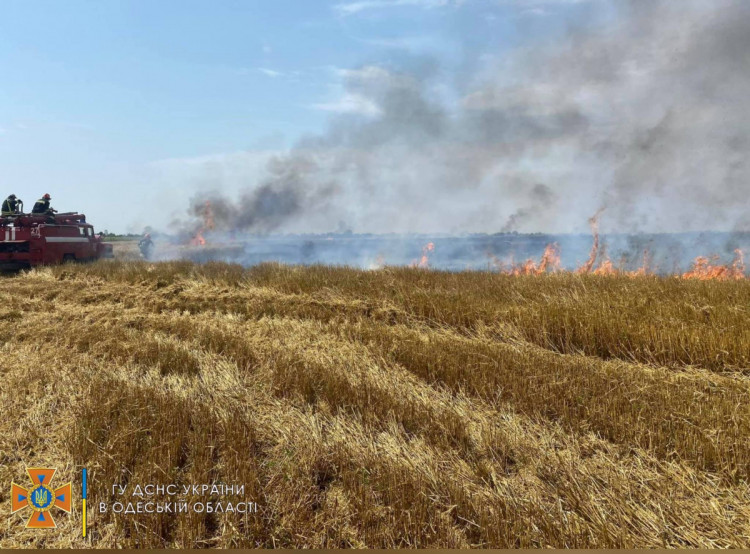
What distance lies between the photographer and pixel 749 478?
3637 millimetres

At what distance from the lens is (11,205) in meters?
18.2

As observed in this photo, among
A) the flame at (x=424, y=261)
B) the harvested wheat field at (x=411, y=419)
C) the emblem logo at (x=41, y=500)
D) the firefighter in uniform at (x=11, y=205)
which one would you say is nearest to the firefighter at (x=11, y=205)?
the firefighter in uniform at (x=11, y=205)

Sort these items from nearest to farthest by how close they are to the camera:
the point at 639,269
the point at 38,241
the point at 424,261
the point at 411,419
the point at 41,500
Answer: the point at 41,500 < the point at 411,419 < the point at 639,269 < the point at 38,241 < the point at 424,261

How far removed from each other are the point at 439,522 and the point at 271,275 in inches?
423

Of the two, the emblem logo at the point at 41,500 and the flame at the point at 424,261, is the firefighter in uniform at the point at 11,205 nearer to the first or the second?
the flame at the point at 424,261

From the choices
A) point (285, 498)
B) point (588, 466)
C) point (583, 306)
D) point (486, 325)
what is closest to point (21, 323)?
point (285, 498)

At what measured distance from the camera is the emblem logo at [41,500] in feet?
10.5

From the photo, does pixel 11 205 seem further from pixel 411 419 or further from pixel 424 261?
pixel 411 419

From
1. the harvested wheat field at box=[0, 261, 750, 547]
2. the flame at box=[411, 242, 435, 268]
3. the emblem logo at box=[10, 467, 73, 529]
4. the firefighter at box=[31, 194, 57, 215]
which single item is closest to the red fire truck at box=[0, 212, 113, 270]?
the firefighter at box=[31, 194, 57, 215]

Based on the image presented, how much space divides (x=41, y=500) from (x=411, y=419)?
3.18 m

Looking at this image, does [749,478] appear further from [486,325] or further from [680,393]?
[486,325]

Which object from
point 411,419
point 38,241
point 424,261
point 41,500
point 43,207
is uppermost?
point 43,207

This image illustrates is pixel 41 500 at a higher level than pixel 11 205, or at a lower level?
lower

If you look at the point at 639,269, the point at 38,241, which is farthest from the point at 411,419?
the point at 38,241
